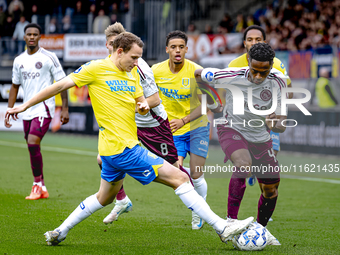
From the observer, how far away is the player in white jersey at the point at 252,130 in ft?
17.0

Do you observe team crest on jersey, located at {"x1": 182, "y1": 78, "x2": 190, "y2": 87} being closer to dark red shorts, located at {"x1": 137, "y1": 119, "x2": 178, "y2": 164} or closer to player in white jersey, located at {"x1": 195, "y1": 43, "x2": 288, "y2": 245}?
dark red shorts, located at {"x1": 137, "y1": 119, "x2": 178, "y2": 164}

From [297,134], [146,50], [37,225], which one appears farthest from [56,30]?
[37,225]

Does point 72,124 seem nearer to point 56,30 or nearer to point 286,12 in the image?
point 56,30

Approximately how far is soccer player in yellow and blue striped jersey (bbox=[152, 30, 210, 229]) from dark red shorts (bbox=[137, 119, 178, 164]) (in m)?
0.26

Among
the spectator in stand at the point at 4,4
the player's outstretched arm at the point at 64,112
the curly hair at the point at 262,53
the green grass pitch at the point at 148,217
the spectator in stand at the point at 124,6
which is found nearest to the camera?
the curly hair at the point at 262,53

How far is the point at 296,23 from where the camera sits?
20.3m

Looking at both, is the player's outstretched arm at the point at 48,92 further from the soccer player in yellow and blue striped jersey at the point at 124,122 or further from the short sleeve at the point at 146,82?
the short sleeve at the point at 146,82

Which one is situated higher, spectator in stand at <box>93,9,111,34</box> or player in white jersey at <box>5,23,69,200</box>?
spectator in stand at <box>93,9,111,34</box>

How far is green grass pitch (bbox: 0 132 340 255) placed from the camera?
199 inches

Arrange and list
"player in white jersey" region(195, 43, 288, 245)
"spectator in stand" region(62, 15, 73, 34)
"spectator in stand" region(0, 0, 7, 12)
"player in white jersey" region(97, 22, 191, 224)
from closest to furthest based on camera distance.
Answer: "player in white jersey" region(195, 43, 288, 245) → "player in white jersey" region(97, 22, 191, 224) → "spectator in stand" region(62, 15, 73, 34) → "spectator in stand" region(0, 0, 7, 12)

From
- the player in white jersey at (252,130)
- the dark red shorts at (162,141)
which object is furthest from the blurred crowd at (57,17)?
the player in white jersey at (252,130)

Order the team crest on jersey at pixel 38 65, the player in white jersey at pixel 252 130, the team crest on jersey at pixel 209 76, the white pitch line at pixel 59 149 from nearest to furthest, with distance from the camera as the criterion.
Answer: the player in white jersey at pixel 252 130 → the team crest on jersey at pixel 209 76 → the team crest on jersey at pixel 38 65 → the white pitch line at pixel 59 149

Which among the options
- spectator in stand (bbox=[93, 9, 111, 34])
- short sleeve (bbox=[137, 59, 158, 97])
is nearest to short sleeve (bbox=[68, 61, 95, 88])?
short sleeve (bbox=[137, 59, 158, 97])

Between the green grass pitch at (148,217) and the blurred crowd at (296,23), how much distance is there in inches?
326
